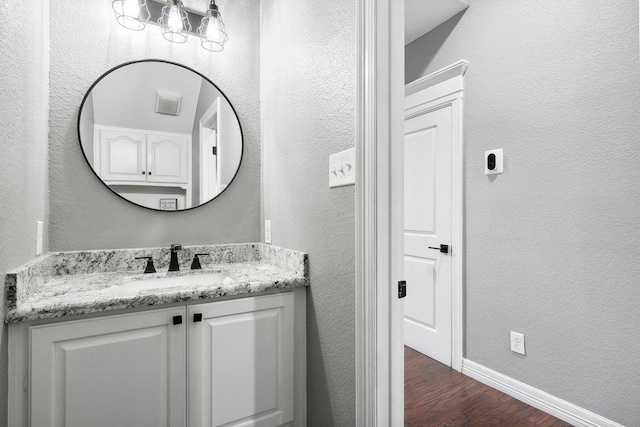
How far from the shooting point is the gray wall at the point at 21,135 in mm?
979

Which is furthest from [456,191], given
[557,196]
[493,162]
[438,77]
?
[438,77]

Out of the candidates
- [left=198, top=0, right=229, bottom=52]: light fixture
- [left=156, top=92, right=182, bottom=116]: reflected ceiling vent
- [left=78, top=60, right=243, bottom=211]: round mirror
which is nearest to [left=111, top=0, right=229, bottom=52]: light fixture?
[left=198, top=0, right=229, bottom=52]: light fixture

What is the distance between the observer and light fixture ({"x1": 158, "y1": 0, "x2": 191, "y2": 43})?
162 cm

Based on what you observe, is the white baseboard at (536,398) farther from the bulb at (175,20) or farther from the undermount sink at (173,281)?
the bulb at (175,20)

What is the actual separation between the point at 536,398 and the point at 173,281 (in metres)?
2.08

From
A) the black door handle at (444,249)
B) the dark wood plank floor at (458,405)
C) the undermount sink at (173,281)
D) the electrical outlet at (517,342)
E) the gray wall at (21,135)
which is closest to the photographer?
the gray wall at (21,135)

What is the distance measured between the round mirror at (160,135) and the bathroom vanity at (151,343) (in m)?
0.37

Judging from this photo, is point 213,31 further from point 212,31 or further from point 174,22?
point 174,22

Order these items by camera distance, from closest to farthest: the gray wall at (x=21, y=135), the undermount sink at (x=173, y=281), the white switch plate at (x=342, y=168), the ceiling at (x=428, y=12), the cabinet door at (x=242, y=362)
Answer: the gray wall at (x=21, y=135) → the white switch plate at (x=342, y=168) → the cabinet door at (x=242, y=362) → the undermount sink at (x=173, y=281) → the ceiling at (x=428, y=12)

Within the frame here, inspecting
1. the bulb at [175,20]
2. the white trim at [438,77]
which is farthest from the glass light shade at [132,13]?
the white trim at [438,77]

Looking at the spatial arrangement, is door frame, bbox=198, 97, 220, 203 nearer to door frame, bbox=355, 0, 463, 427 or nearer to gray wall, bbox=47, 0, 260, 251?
gray wall, bbox=47, 0, 260, 251

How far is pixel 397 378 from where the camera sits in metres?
1.08

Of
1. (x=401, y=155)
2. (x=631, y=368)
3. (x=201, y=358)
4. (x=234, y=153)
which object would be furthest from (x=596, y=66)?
(x=201, y=358)

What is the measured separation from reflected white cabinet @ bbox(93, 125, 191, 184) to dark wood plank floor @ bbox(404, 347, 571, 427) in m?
1.84
